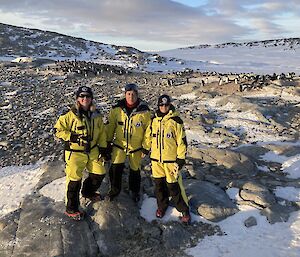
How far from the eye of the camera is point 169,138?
6992 millimetres

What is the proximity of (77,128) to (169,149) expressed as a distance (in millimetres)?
1607

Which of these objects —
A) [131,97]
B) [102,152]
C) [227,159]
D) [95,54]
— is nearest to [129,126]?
[131,97]

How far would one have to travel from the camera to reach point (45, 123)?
49.4 ft

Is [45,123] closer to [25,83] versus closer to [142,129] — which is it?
[142,129]

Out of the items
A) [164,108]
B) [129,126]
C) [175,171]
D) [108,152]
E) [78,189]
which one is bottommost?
[78,189]

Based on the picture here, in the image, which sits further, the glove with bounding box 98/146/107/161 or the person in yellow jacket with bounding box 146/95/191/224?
the glove with bounding box 98/146/107/161

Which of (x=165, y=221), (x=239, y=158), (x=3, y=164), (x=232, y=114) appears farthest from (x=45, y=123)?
(x=165, y=221)

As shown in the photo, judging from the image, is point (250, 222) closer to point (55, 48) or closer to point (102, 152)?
point (102, 152)

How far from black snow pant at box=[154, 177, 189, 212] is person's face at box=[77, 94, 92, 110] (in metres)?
1.81

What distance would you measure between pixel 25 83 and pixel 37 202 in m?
18.0

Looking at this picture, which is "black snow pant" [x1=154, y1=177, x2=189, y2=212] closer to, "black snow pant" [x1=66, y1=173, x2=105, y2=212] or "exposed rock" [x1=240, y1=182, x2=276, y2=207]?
"black snow pant" [x1=66, y1=173, x2=105, y2=212]

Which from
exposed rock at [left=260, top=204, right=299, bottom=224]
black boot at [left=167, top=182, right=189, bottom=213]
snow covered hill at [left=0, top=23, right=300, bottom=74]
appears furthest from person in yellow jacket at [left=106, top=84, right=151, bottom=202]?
snow covered hill at [left=0, top=23, right=300, bottom=74]

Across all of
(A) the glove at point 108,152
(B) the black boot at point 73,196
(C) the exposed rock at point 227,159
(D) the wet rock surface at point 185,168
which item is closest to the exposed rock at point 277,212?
(D) the wet rock surface at point 185,168

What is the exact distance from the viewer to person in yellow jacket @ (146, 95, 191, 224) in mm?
6930
